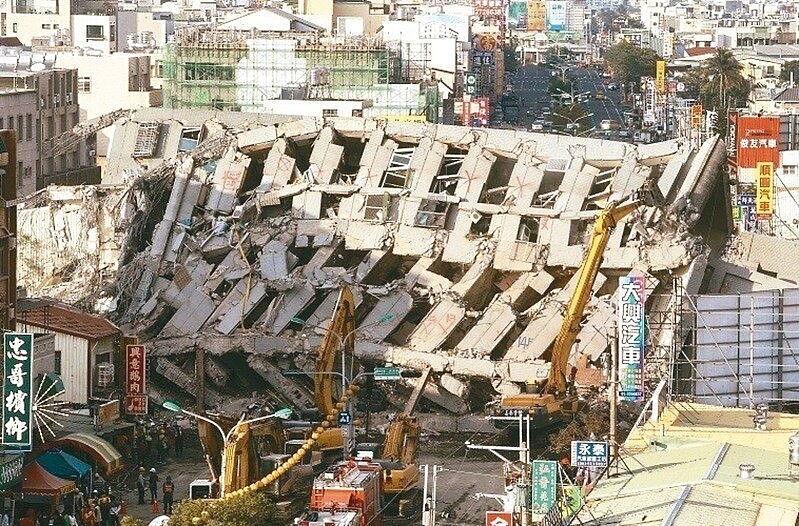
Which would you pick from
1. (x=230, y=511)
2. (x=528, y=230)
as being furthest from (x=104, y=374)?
(x=528, y=230)

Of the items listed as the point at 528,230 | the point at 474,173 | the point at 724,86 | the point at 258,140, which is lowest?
the point at 724,86

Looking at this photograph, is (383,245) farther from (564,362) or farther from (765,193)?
(765,193)

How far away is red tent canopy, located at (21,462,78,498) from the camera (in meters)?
58.0

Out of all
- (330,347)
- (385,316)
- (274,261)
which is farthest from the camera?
(274,261)

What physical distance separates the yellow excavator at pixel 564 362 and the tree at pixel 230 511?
56.1 feet

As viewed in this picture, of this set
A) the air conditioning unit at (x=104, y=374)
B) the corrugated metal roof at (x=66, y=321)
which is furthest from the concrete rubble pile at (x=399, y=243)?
the air conditioning unit at (x=104, y=374)

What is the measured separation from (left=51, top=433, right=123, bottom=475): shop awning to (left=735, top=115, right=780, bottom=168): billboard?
201 ft

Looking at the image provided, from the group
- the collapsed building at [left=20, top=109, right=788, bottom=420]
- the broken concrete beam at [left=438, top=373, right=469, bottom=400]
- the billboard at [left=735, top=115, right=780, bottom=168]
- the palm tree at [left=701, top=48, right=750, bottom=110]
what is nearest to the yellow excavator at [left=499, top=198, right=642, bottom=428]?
the collapsed building at [left=20, top=109, right=788, bottom=420]

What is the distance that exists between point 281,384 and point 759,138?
4774 cm

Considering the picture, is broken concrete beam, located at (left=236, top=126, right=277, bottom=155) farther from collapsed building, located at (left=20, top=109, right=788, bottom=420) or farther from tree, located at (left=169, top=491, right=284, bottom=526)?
tree, located at (left=169, top=491, right=284, bottom=526)

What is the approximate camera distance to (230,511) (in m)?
52.9

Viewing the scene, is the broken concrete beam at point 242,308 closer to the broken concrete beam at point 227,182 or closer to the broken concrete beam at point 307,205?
the broken concrete beam at point 307,205

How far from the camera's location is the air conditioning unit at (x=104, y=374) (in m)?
69.2

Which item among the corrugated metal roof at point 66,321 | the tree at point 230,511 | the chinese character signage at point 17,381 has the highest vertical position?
the chinese character signage at point 17,381
